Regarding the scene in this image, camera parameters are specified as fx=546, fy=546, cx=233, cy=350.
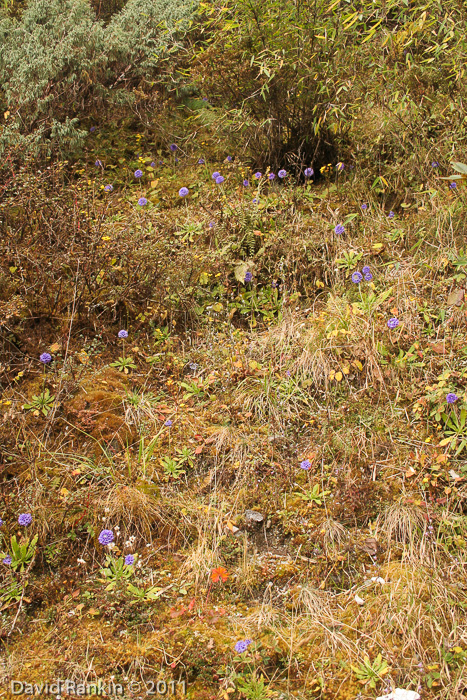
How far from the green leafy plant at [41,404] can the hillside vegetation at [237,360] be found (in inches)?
1.3

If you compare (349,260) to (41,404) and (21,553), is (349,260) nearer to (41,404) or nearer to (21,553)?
(41,404)

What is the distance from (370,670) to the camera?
1884 mm

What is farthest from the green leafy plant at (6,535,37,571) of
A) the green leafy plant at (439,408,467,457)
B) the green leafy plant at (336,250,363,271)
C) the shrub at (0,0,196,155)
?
the shrub at (0,0,196,155)

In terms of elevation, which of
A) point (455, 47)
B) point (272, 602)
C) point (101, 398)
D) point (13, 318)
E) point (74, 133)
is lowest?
point (272, 602)

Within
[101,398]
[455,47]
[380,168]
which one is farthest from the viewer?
[380,168]

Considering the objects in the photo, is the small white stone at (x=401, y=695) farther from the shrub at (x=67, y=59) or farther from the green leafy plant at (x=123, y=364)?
the shrub at (x=67, y=59)

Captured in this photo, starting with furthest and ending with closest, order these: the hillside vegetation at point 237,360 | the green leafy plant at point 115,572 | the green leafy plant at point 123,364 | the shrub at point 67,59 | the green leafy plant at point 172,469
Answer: the shrub at point 67,59 → the green leafy plant at point 123,364 → the green leafy plant at point 172,469 → the green leafy plant at point 115,572 → the hillside vegetation at point 237,360

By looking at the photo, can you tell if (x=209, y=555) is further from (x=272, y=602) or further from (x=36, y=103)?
(x=36, y=103)

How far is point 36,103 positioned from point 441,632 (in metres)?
4.28

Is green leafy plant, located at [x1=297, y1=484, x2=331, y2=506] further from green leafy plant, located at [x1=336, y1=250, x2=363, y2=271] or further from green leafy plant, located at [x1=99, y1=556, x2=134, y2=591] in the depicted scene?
green leafy plant, located at [x1=336, y1=250, x2=363, y2=271]

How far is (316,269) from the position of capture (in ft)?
11.3

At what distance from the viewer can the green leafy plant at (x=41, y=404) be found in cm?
274

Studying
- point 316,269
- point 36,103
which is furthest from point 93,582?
point 36,103

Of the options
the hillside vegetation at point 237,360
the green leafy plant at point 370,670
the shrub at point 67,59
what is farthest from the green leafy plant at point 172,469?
the shrub at point 67,59
